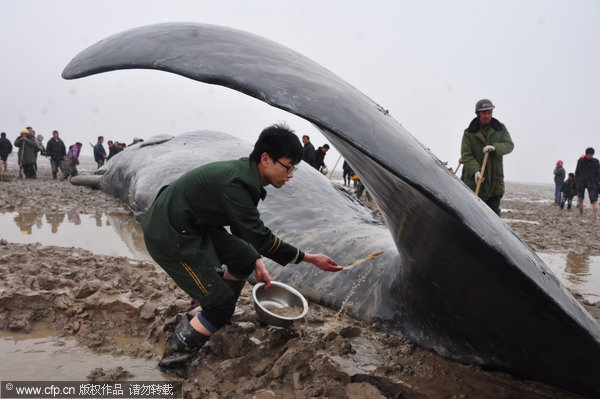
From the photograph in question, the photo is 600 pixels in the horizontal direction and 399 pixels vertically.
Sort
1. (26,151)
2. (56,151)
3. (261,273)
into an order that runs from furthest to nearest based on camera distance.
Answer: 1. (56,151)
2. (26,151)
3. (261,273)

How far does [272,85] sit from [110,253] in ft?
9.85

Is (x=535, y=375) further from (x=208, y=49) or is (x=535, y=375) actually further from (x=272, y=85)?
(x=208, y=49)

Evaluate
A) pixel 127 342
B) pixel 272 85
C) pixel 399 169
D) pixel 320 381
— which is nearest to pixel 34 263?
pixel 127 342

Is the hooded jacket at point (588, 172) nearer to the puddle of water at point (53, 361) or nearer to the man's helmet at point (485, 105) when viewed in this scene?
the man's helmet at point (485, 105)

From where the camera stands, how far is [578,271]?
4.55m

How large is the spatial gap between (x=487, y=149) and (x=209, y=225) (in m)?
3.60

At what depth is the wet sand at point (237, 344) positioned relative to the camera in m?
1.78

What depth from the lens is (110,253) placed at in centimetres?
369

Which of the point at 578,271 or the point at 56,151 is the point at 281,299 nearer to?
the point at 578,271

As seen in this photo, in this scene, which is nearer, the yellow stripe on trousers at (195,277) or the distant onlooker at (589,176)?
the yellow stripe on trousers at (195,277)

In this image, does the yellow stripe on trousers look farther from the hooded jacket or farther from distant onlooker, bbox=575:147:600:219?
the hooded jacket

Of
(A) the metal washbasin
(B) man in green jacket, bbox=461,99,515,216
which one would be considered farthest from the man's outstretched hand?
(B) man in green jacket, bbox=461,99,515,216

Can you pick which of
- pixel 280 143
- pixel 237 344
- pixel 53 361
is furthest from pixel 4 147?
pixel 280 143

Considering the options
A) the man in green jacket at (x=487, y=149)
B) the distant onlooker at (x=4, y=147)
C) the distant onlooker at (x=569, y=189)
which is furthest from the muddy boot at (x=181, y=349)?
the distant onlooker at (x=569, y=189)
